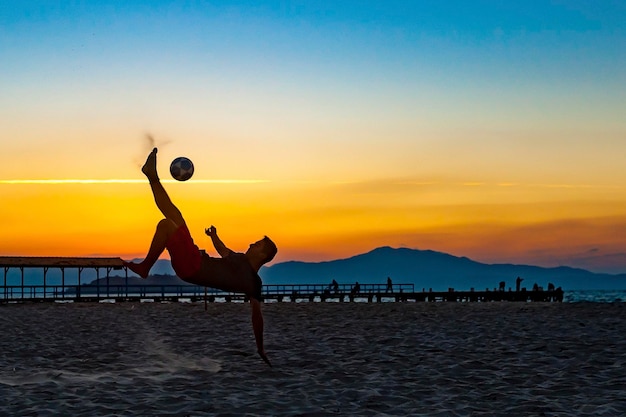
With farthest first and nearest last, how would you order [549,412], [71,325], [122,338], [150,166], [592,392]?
[71,325]
[122,338]
[592,392]
[549,412]
[150,166]

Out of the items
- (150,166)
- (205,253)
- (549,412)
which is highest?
(150,166)

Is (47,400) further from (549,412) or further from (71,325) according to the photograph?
(71,325)

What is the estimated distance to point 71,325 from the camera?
28719 millimetres

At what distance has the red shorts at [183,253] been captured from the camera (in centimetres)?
827

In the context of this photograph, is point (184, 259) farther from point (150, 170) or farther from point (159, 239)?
point (150, 170)

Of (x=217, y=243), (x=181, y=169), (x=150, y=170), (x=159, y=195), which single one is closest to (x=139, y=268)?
(x=159, y=195)

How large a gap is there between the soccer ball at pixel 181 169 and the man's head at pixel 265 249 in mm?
1499

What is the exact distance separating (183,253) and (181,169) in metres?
2.47

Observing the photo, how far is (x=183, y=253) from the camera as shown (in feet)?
27.2

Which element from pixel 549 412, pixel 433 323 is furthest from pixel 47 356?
pixel 433 323

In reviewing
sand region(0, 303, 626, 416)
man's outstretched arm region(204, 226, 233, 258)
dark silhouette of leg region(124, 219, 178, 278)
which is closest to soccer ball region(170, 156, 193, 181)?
man's outstretched arm region(204, 226, 233, 258)

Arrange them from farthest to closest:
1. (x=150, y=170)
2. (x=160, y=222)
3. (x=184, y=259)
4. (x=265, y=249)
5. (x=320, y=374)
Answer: (x=320, y=374), (x=265, y=249), (x=150, y=170), (x=160, y=222), (x=184, y=259)

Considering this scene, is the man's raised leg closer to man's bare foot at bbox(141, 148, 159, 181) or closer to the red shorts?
man's bare foot at bbox(141, 148, 159, 181)

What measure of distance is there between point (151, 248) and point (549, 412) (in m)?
5.59
